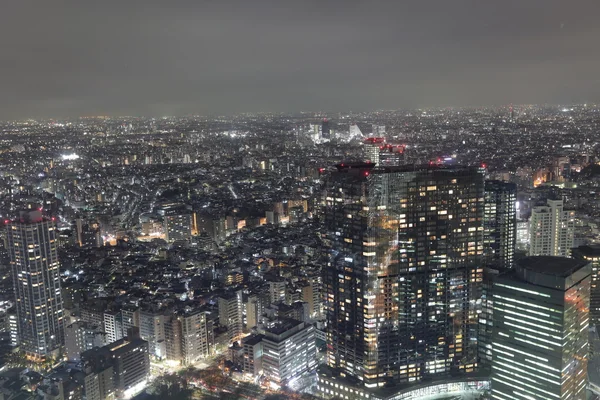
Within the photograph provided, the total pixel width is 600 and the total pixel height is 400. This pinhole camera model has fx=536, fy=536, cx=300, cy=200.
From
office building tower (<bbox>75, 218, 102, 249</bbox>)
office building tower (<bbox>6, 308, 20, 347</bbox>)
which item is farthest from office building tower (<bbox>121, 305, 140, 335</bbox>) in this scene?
office building tower (<bbox>75, 218, 102, 249</bbox>)

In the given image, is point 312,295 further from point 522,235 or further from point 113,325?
point 522,235

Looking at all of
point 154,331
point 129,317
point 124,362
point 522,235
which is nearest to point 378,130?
point 522,235

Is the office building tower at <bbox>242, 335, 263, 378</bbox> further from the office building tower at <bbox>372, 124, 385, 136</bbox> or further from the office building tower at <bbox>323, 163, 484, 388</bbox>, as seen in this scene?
the office building tower at <bbox>372, 124, 385, 136</bbox>

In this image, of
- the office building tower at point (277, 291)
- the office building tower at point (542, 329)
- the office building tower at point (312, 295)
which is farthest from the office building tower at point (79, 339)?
the office building tower at point (542, 329)

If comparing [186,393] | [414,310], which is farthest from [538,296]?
[186,393]

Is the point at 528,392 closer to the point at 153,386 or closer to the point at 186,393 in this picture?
the point at 186,393

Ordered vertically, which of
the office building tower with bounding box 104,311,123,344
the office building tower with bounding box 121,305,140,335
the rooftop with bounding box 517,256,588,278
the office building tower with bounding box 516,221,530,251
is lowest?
the office building tower with bounding box 104,311,123,344
